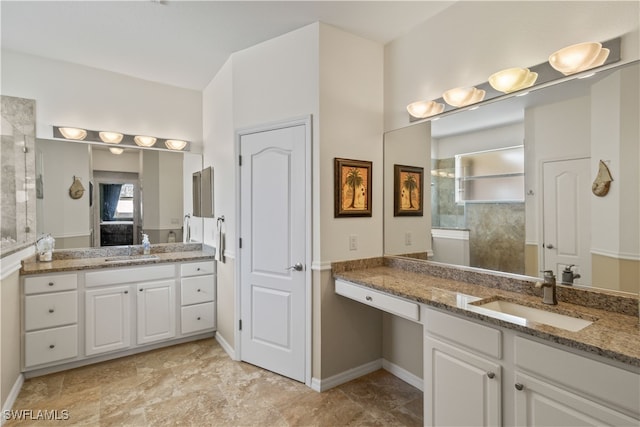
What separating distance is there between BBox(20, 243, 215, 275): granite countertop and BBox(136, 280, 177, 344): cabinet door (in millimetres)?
258

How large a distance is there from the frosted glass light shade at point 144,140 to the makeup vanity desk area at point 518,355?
290cm

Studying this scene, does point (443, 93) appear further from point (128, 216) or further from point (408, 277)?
point (128, 216)

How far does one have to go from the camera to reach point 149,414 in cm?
224

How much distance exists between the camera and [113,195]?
344 cm

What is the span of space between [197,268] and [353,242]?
1.80 meters

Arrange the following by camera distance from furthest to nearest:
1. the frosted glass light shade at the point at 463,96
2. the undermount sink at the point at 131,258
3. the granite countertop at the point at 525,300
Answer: the undermount sink at the point at 131,258 → the frosted glass light shade at the point at 463,96 → the granite countertop at the point at 525,300

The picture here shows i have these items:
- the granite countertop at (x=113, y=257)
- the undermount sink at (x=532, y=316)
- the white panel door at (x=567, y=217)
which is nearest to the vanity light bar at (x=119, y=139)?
the granite countertop at (x=113, y=257)

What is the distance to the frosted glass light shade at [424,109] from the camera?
2.41 m

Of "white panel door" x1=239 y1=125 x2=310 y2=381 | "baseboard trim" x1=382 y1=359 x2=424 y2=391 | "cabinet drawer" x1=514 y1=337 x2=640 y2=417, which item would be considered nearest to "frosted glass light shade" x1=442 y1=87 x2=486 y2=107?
"white panel door" x1=239 y1=125 x2=310 y2=381

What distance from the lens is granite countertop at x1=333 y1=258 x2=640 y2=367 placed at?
1.26 meters

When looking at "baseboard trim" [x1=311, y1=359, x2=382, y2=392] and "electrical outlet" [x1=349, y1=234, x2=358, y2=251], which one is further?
"electrical outlet" [x1=349, y1=234, x2=358, y2=251]

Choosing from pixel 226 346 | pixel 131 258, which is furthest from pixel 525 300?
pixel 131 258

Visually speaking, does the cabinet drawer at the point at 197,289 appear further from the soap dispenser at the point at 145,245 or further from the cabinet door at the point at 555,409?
the cabinet door at the point at 555,409

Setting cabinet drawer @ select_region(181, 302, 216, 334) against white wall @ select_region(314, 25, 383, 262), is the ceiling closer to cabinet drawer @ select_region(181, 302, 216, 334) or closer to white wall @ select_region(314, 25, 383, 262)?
white wall @ select_region(314, 25, 383, 262)
